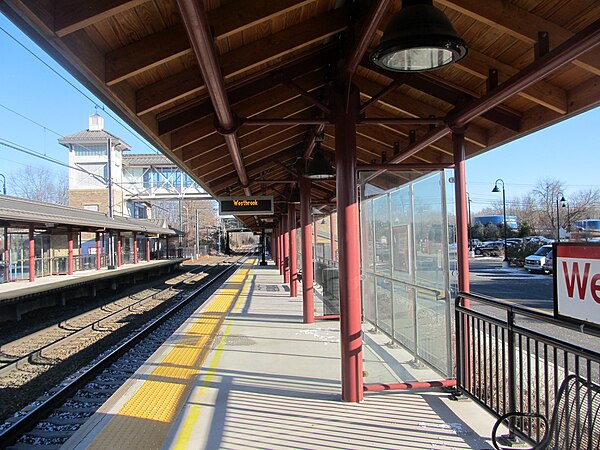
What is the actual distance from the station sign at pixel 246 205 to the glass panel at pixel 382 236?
4.48m

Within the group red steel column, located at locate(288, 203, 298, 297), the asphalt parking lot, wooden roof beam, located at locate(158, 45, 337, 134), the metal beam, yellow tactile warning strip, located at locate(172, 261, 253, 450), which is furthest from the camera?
the asphalt parking lot

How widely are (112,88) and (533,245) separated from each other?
36.9 m

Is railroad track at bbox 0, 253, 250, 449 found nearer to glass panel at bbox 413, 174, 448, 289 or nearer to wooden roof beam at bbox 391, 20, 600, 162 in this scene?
glass panel at bbox 413, 174, 448, 289

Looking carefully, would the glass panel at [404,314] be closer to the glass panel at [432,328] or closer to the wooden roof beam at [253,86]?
the glass panel at [432,328]

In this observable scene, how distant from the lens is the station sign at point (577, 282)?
9.80ft

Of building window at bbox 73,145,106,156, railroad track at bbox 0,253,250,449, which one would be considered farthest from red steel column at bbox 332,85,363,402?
building window at bbox 73,145,106,156

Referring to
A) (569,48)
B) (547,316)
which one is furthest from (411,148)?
(547,316)

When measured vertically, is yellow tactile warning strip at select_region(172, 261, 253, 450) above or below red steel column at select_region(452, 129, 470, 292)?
below

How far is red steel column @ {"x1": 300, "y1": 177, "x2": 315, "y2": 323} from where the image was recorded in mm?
10133

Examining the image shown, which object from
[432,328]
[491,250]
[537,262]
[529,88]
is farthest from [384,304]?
[491,250]

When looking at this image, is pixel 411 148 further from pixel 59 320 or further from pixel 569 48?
pixel 59 320

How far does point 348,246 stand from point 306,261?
5.49 metres

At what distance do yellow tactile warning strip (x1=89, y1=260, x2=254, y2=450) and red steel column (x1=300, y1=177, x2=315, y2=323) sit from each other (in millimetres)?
2047

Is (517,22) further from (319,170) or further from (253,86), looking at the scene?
(319,170)
